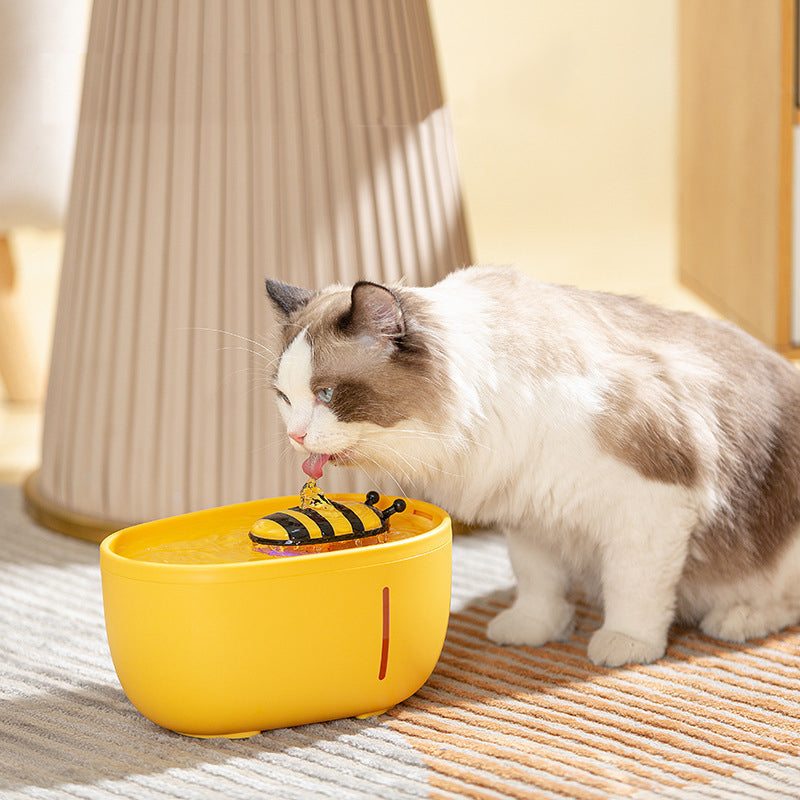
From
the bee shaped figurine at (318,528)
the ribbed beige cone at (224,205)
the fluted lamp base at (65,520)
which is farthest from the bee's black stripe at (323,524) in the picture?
the fluted lamp base at (65,520)

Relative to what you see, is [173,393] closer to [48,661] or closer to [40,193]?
[48,661]

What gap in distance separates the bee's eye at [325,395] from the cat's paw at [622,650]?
45cm

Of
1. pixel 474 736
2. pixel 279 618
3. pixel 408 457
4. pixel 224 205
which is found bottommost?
pixel 474 736

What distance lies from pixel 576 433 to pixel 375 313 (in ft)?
0.87

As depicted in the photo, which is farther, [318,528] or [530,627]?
[530,627]

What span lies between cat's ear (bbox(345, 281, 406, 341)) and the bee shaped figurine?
0.61 ft

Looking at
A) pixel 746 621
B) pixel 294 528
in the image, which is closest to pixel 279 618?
pixel 294 528

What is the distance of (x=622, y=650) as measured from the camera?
133 centimetres

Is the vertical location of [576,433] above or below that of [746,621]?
above

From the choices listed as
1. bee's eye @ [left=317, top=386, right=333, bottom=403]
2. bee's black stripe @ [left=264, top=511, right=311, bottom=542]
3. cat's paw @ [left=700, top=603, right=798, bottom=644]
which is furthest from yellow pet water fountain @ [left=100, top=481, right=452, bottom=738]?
cat's paw @ [left=700, top=603, right=798, bottom=644]

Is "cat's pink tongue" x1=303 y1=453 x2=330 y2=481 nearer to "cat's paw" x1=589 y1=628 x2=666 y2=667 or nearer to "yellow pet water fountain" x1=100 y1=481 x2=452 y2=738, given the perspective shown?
"yellow pet water fountain" x1=100 y1=481 x2=452 y2=738

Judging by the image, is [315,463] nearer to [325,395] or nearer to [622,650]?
[325,395]

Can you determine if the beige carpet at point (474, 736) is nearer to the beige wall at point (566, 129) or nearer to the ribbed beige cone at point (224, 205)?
the ribbed beige cone at point (224, 205)

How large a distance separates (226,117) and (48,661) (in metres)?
0.78
